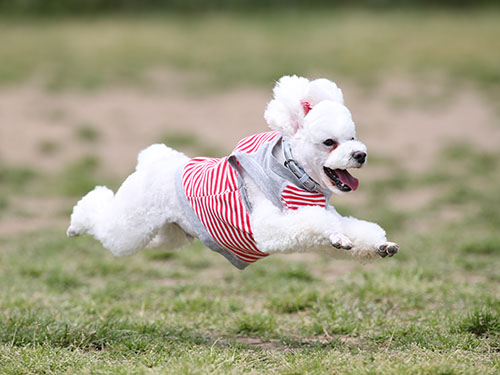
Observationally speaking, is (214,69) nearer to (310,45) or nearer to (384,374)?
(310,45)

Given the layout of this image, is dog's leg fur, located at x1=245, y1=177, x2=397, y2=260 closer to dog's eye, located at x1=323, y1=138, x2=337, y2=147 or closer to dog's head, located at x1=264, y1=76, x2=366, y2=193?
dog's head, located at x1=264, y1=76, x2=366, y2=193

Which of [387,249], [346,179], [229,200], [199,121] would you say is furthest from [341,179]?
[199,121]

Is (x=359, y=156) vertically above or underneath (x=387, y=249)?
above

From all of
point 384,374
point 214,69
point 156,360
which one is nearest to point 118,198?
point 156,360

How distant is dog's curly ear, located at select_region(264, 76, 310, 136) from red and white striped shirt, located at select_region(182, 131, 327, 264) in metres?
0.19

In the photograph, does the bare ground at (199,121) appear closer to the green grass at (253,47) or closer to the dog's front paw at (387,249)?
the green grass at (253,47)

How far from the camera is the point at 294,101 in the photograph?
11.1ft

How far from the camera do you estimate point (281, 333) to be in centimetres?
436

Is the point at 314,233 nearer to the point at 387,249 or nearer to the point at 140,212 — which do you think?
the point at 387,249

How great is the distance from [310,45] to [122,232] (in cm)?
1251

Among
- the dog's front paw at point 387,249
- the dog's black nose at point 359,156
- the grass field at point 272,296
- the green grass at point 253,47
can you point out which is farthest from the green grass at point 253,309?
the green grass at point 253,47

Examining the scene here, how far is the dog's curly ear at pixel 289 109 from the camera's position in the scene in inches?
134

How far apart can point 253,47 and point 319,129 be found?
12.7 m

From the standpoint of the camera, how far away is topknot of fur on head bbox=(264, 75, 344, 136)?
11.2 feet
